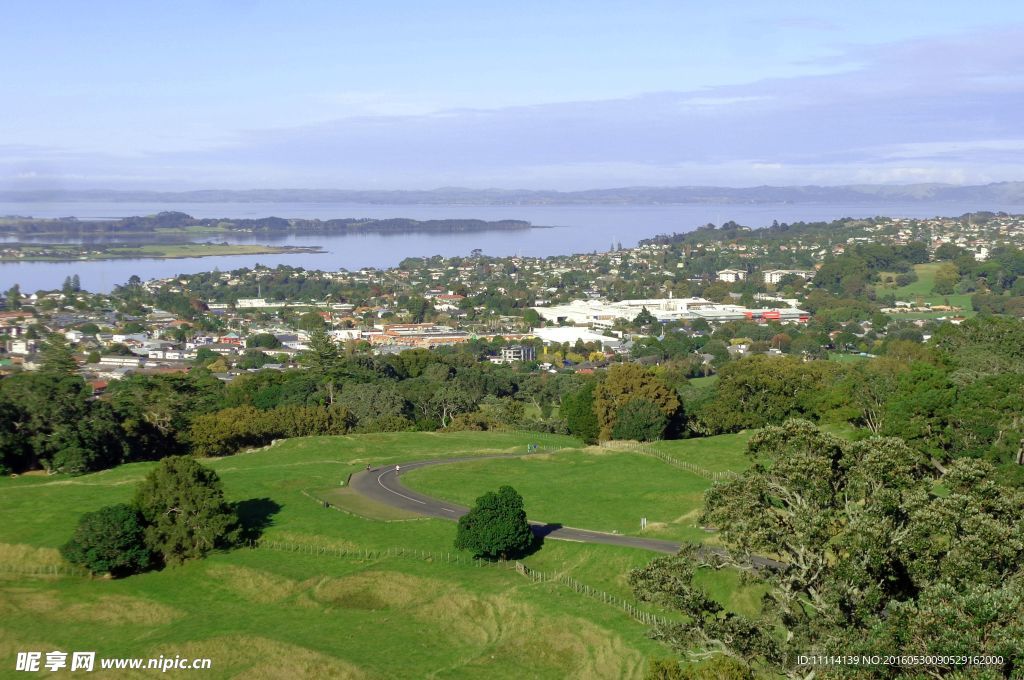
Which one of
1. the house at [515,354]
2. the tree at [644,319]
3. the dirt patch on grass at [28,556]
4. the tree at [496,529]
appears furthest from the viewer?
the tree at [644,319]

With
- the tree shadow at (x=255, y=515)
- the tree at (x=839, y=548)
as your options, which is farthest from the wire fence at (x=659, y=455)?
Result: the tree at (x=839, y=548)

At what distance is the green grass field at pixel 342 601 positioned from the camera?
23625 millimetres

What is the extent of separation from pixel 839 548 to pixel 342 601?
14.3 m

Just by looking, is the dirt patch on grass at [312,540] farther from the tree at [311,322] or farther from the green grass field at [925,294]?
the green grass field at [925,294]

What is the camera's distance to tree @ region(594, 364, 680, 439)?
46312 millimetres

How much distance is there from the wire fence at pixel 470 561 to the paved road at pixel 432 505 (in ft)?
8.22

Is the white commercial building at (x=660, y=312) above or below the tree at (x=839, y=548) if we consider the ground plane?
below

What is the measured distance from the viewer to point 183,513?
Answer: 3005 cm

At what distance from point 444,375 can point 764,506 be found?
5289 centimetres

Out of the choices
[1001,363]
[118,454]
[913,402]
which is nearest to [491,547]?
[913,402]

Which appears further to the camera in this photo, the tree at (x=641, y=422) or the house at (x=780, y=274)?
the house at (x=780, y=274)

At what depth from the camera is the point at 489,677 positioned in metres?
22.9

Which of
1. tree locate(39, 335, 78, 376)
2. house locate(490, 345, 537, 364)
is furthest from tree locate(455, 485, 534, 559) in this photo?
house locate(490, 345, 537, 364)

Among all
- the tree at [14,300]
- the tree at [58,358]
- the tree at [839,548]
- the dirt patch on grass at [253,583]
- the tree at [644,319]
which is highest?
the tree at [839,548]
